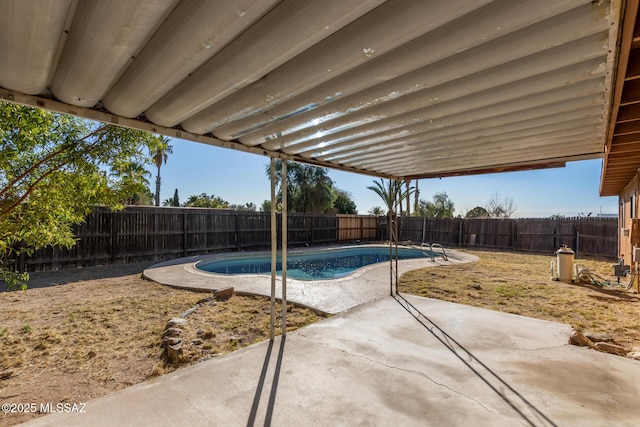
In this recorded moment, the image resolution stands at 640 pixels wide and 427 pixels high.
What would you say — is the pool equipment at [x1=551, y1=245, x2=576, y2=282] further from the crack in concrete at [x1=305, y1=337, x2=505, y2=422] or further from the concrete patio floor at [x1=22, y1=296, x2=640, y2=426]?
the crack in concrete at [x1=305, y1=337, x2=505, y2=422]

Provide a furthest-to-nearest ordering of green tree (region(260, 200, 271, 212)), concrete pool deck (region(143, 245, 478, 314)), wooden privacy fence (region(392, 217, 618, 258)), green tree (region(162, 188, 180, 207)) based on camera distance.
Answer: green tree (region(162, 188, 180, 207)) → green tree (region(260, 200, 271, 212)) → wooden privacy fence (region(392, 217, 618, 258)) → concrete pool deck (region(143, 245, 478, 314))

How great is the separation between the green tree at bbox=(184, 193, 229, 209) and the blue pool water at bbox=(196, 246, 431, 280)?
11828 millimetres

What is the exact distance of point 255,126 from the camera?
8.12 feet

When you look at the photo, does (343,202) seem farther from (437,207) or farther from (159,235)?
(159,235)

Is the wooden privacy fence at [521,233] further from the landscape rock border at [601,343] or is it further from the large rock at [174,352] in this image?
the large rock at [174,352]

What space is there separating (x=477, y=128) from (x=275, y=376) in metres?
2.73

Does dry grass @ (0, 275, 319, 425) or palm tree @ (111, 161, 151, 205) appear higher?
palm tree @ (111, 161, 151, 205)

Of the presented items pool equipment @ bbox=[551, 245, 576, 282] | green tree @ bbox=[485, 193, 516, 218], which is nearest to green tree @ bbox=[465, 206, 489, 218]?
green tree @ bbox=[485, 193, 516, 218]

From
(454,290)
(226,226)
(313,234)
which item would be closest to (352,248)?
(313,234)

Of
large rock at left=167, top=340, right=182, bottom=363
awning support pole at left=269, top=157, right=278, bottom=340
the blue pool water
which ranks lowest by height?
the blue pool water

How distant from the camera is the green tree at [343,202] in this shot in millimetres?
22781

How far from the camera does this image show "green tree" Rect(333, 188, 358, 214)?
2278 centimetres

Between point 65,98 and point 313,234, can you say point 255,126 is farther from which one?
point 313,234

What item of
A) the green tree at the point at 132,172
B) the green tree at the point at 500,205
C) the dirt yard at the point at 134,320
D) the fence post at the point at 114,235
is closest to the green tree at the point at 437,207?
the green tree at the point at 500,205
